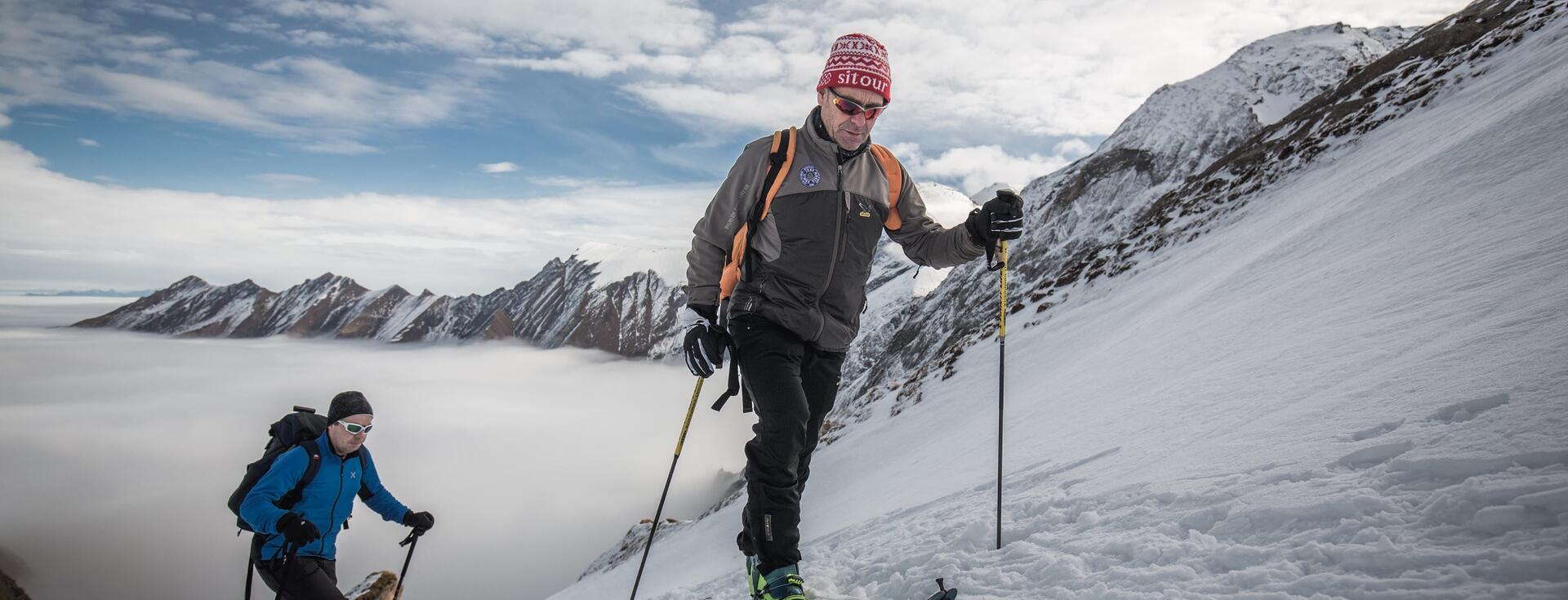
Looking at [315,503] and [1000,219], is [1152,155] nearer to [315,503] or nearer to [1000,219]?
[1000,219]

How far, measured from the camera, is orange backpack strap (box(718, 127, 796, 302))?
13.6 ft

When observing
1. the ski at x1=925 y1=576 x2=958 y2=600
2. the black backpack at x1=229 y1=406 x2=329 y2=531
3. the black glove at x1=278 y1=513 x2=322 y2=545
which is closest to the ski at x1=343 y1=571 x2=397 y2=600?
the black backpack at x1=229 y1=406 x2=329 y2=531

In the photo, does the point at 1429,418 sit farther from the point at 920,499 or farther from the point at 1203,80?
the point at 1203,80

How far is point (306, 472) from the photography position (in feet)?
19.0

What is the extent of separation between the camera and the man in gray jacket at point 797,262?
3904 millimetres

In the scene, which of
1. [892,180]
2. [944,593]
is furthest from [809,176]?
[944,593]

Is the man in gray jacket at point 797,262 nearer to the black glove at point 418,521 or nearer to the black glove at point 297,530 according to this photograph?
the black glove at point 297,530

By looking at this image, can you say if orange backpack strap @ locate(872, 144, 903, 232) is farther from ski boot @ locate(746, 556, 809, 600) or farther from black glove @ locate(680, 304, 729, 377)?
ski boot @ locate(746, 556, 809, 600)

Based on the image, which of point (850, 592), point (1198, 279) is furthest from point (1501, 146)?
point (850, 592)

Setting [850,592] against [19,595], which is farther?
[19,595]

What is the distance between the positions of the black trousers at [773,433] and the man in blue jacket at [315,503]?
3.96 metres

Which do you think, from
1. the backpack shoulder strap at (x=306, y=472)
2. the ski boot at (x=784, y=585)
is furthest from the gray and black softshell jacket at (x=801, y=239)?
the backpack shoulder strap at (x=306, y=472)

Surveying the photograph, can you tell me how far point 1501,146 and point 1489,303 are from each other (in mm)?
5564

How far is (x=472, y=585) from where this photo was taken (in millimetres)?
157750
